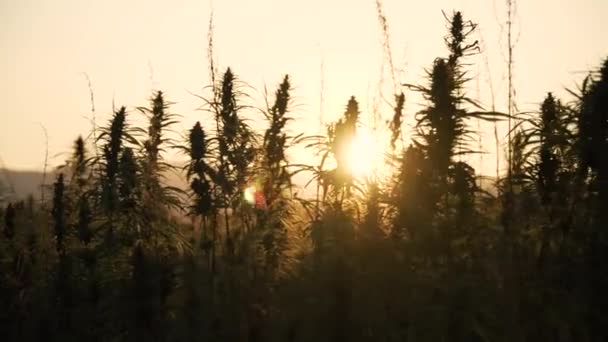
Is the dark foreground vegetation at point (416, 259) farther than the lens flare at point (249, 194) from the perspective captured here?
No

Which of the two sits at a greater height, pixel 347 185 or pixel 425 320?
pixel 347 185

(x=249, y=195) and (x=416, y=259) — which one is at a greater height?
(x=249, y=195)

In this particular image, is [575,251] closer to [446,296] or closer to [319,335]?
[446,296]

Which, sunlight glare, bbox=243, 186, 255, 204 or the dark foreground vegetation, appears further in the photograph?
sunlight glare, bbox=243, 186, 255, 204

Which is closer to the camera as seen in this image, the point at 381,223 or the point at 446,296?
the point at 446,296

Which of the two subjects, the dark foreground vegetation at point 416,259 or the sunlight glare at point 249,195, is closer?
the dark foreground vegetation at point 416,259

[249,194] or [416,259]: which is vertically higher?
[249,194]

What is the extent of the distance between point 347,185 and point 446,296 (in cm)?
382

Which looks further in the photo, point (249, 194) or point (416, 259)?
point (249, 194)

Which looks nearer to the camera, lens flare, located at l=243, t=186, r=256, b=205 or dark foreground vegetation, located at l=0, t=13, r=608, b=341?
dark foreground vegetation, located at l=0, t=13, r=608, b=341

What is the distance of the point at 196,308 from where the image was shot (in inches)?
408

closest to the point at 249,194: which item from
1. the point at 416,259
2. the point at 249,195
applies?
the point at 249,195

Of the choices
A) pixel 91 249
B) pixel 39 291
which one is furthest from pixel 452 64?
pixel 39 291

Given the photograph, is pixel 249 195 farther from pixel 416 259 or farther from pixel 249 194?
pixel 416 259
